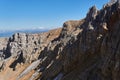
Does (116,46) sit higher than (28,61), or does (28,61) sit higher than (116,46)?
(116,46)

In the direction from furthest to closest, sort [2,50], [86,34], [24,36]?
[2,50], [24,36], [86,34]

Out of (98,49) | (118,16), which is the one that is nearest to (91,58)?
(98,49)

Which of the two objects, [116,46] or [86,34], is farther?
[86,34]

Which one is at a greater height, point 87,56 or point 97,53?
point 97,53

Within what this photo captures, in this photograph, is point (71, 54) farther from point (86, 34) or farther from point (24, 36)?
point (24, 36)

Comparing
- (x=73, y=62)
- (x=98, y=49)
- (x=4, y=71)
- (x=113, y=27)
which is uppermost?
(x=113, y=27)

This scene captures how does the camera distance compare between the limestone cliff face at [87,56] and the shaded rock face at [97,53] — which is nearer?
the shaded rock face at [97,53]

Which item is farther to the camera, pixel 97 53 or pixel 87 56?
pixel 87 56

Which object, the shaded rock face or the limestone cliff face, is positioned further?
the limestone cliff face

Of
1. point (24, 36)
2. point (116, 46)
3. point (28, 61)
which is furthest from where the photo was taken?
point (24, 36)
